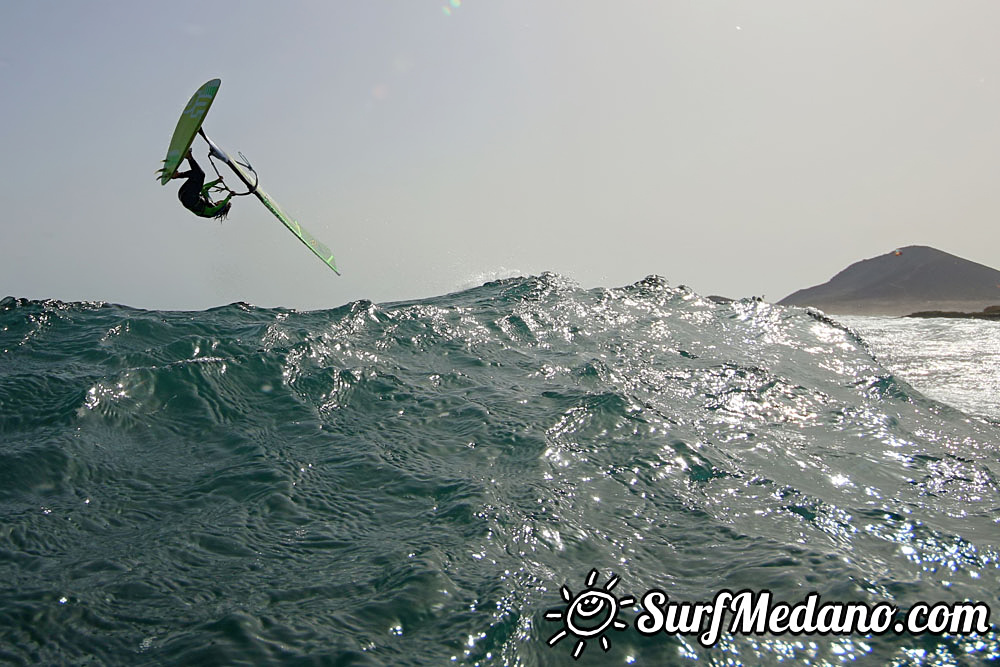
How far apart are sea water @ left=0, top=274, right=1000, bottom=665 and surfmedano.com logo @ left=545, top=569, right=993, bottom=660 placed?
41 mm

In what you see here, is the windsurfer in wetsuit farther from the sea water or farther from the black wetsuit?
the sea water

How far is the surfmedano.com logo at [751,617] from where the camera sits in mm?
4004

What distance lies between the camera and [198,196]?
9.71 metres

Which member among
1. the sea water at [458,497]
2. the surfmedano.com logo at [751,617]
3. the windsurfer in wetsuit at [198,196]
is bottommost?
the surfmedano.com logo at [751,617]

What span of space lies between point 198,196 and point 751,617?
30.4 feet

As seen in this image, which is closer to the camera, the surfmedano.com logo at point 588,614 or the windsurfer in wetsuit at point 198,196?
the surfmedano.com logo at point 588,614

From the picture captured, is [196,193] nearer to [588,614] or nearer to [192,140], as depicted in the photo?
[192,140]

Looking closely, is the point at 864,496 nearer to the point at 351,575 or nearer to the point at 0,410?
the point at 351,575

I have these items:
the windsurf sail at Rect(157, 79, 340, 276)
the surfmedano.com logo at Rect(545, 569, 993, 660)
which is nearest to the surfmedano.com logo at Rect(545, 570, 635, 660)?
the surfmedano.com logo at Rect(545, 569, 993, 660)

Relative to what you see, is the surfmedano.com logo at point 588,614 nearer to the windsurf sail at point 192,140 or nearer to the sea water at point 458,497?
the sea water at point 458,497

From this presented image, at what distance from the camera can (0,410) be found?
7.69 m

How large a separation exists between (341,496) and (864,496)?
5.24 m

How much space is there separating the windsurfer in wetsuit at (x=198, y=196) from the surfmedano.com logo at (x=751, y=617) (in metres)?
8.22

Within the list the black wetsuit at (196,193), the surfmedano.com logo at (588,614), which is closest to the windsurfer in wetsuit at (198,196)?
the black wetsuit at (196,193)
